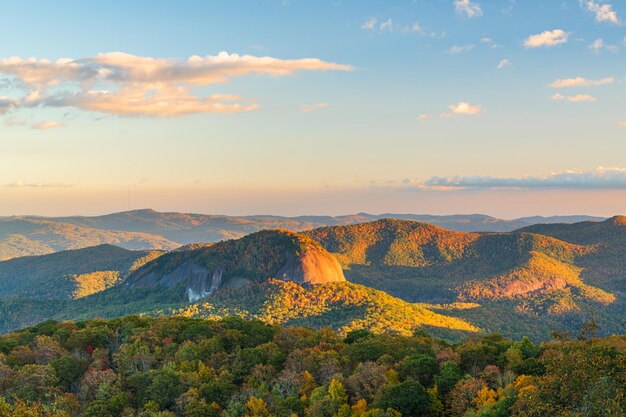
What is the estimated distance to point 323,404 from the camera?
62.1 meters

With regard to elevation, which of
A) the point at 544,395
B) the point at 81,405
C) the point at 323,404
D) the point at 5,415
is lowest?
the point at 81,405

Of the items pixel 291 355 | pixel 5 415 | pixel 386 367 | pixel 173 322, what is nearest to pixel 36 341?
pixel 173 322

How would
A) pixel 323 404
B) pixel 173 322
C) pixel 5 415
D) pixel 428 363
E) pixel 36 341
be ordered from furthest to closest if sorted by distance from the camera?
pixel 173 322 < pixel 36 341 < pixel 428 363 < pixel 323 404 < pixel 5 415

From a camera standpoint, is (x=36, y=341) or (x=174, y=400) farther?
(x=36, y=341)

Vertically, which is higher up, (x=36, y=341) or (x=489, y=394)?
(x=489, y=394)

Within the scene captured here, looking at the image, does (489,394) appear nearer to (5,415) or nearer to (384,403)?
(384,403)

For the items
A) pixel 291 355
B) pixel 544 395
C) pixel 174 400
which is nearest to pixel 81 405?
pixel 174 400

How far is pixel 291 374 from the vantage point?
73562mm

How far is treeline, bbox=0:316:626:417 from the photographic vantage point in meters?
48.6

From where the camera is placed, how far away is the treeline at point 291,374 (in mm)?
48594

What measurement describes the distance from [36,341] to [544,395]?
260 ft

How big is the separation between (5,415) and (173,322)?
5716 centimetres

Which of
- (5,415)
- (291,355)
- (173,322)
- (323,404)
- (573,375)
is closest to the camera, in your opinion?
(5,415)

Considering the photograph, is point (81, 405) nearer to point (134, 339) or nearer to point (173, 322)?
point (134, 339)
